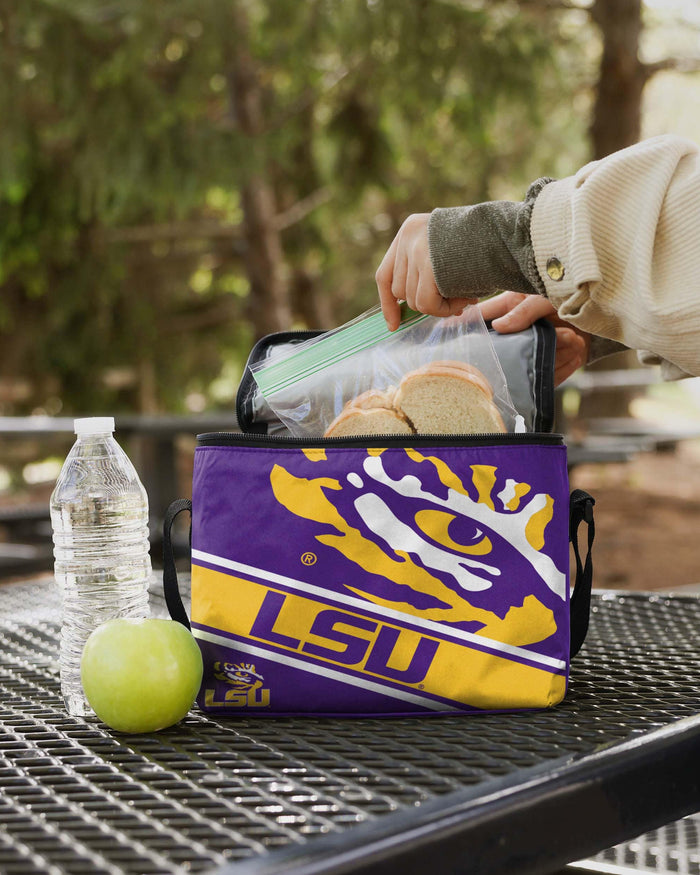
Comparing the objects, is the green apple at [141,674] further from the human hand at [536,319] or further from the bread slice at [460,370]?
the human hand at [536,319]

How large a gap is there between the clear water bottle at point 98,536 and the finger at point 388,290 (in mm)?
402

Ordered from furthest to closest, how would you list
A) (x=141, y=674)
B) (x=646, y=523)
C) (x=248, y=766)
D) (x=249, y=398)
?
(x=646, y=523), (x=249, y=398), (x=141, y=674), (x=248, y=766)

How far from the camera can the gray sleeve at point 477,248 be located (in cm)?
123

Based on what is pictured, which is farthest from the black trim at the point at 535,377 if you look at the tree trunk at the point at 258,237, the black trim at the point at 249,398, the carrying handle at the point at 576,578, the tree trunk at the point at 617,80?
the tree trunk at the point at 617,80

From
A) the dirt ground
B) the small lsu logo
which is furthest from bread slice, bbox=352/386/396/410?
the dirt ground

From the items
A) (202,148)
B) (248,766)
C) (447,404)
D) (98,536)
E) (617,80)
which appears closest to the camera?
(248,766)

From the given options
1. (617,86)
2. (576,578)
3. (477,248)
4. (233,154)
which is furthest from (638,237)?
(617,86)

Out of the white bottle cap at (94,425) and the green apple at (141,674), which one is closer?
the green apple at (141,674)

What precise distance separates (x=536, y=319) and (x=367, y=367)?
234mm

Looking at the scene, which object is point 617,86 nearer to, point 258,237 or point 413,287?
point 258,237

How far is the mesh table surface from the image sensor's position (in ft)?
2.57

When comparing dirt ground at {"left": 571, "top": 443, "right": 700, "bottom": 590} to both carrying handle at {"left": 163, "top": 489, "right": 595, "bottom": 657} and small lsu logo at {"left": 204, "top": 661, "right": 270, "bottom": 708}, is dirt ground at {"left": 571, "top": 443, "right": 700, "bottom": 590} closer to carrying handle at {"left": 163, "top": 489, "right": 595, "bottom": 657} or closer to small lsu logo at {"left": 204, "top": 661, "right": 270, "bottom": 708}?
carrying handle at {"left": 163, "top": 489, "right": 595, "bottom": 657}

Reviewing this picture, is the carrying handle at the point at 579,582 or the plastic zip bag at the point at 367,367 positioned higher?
the plastic zip bag at the point at 367,367

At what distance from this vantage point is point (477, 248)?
4.07 ft
